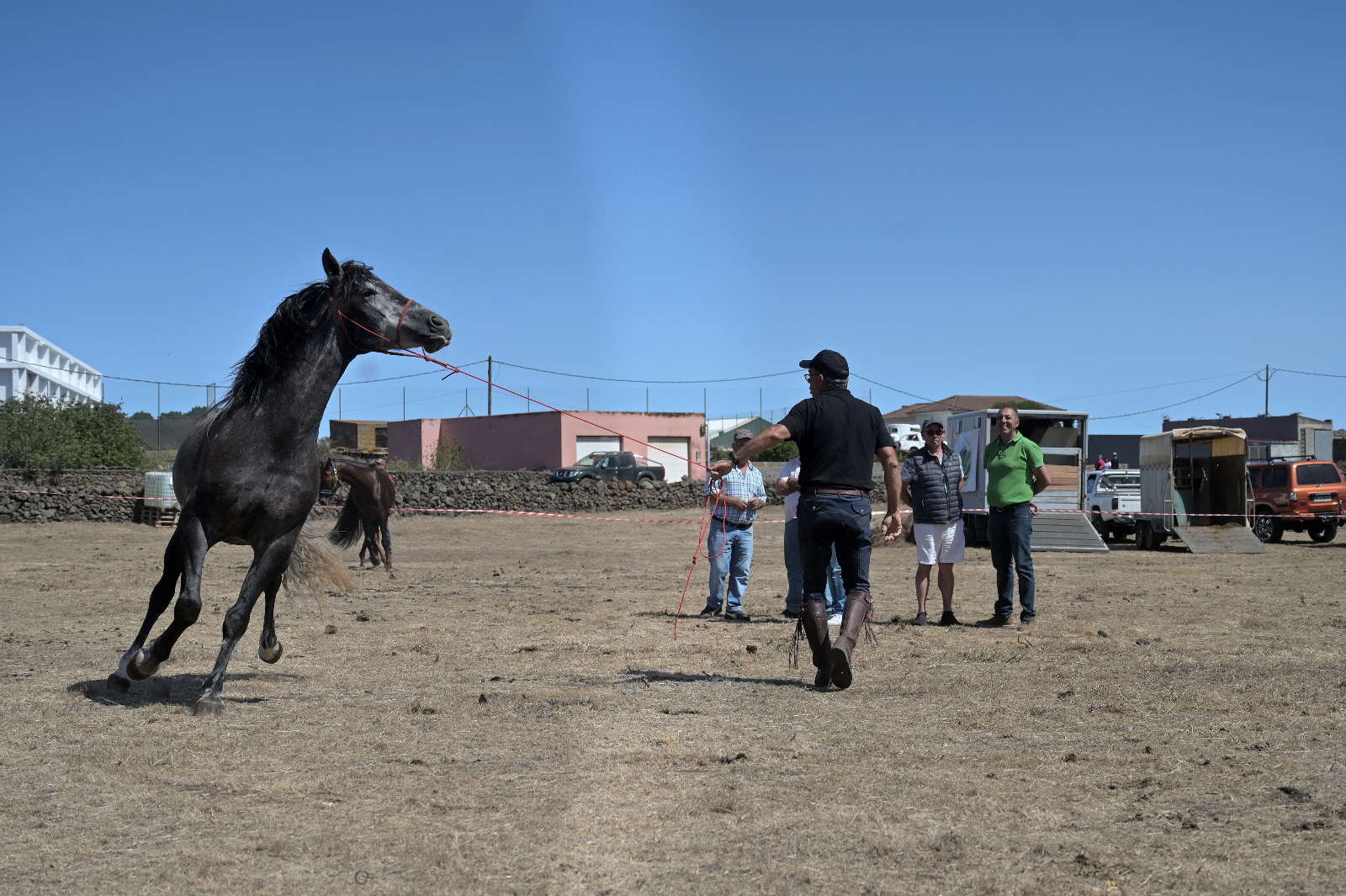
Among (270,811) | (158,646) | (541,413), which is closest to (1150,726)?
(270,811)

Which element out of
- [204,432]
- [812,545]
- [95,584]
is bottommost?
[95,584]

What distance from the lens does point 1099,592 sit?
42.1 feet

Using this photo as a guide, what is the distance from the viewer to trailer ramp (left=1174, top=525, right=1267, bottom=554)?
66.2 feet

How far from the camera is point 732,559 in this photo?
10.6m

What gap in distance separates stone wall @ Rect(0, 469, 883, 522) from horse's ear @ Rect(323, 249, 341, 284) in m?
18.2

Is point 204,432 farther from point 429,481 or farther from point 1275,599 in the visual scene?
point 429,481

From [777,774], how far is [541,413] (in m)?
47.4

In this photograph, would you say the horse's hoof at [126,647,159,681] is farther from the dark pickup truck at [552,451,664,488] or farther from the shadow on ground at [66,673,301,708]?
the dark pickup truck at [552,451,664,488]

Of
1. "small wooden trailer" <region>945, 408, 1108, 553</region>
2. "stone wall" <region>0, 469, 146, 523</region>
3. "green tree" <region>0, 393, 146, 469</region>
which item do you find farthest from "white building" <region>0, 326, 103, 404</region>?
"small wooden trailer" <region>945, 408, 1108, 553</region>

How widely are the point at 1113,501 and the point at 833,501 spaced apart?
19.6m

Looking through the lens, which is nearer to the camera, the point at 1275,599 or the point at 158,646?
the point at 158,646

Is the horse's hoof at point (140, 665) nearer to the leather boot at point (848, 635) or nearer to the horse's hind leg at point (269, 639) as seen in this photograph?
the horse's hind leg at point (269, 639)

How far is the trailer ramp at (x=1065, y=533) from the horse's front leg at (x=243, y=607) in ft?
55.9

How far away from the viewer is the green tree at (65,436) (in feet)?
91.8
